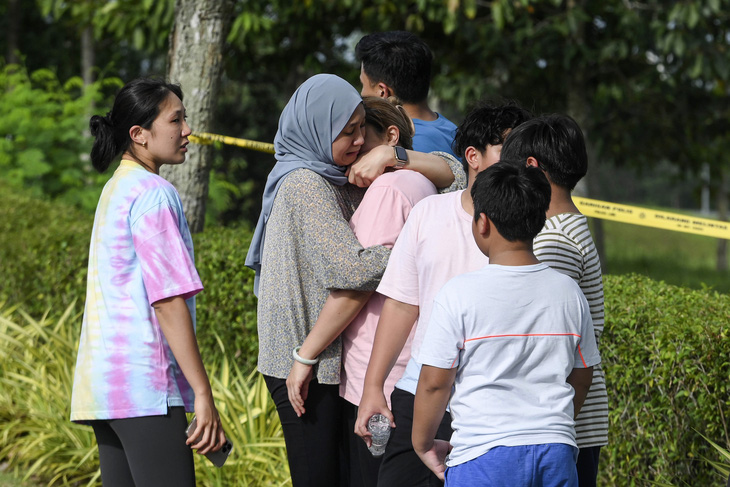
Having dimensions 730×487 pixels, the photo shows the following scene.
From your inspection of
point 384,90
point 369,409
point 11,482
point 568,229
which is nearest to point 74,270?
point 11,482

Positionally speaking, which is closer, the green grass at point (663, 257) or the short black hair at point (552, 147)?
the short black hair at point (552, 147)

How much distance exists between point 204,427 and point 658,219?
9.51 feet

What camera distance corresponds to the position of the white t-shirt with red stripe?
1888mm

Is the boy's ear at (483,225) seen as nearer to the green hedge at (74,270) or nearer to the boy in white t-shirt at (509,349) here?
the boy in white t-shirt at (509,349)

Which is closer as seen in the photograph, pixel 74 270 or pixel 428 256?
pixel 428 256

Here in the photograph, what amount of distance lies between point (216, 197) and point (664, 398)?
625 centimetres

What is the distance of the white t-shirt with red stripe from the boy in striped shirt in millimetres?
219

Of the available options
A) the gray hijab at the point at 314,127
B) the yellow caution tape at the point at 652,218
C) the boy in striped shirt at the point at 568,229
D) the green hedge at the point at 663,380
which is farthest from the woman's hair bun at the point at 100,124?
the green hedge at the point at 663,380

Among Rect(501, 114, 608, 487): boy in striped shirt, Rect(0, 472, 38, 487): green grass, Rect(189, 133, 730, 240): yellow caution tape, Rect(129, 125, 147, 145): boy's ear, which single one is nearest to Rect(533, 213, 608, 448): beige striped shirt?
Rect(501, 114, 608, 487): boy in striped shirt

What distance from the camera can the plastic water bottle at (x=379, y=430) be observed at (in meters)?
2.31

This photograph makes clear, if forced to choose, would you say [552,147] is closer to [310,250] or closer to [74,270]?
[310,250]

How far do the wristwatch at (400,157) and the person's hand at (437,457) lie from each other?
0.86 m

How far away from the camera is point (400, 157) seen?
2.56 m

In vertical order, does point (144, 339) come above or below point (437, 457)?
above
